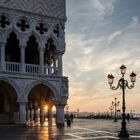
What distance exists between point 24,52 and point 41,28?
2431mm

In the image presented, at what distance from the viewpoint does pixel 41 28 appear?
33.6 m

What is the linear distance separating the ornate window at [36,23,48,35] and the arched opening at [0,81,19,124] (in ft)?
17.6

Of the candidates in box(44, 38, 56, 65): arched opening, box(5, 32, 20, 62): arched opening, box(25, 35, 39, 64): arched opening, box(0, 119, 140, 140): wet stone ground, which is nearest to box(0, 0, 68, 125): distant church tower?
box(5, 32, 20, 62): arched opening

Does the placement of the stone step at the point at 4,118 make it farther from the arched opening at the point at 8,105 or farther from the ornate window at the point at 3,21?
the ornate window at the point at 3,21

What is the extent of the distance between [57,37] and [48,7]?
8.21 ft

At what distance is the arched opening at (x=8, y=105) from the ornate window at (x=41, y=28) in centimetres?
538

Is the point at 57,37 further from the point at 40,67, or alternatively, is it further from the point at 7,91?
the point at 7,91

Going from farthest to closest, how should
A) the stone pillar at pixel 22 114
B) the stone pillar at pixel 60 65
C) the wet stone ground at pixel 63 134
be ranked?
1. the stone pillar at pixel 60 65
2. the stone pillar at pixel 22 114
3. the wet stone ground at pixel 63 134

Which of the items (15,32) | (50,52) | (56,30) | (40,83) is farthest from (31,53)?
(15,32)

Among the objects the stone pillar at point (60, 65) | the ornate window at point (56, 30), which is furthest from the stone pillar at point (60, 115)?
the ornate window at point (56, 30)

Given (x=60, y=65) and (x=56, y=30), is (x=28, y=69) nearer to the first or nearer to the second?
(x=60, y=65)

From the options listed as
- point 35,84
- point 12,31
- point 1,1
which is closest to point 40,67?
point 35,84

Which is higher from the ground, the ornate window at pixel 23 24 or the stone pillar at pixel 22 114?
the ornate window at pixel 23 24

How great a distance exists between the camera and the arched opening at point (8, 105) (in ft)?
114
